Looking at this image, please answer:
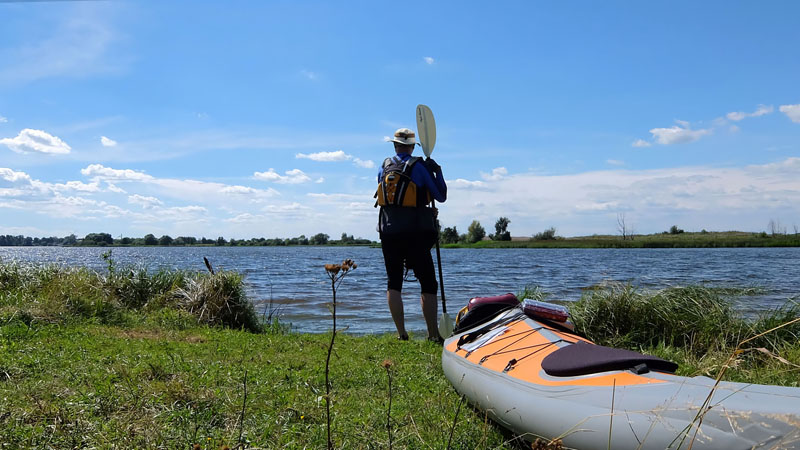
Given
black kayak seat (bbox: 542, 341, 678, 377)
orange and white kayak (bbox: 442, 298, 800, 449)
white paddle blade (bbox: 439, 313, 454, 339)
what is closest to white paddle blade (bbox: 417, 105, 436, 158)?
white paddle blade (bbox: 439, 313, 454, 339)

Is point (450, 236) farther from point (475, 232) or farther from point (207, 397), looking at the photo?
point (207, 397)

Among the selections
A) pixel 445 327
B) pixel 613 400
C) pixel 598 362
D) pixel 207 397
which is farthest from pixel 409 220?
pixel 613 400

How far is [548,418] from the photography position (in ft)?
8.46

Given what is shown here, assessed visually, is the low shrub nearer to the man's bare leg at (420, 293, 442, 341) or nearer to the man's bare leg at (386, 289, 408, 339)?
the man's bare leg at (386, 289, 408, 339)

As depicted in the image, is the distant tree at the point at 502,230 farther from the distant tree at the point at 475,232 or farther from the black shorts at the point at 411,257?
the black shorts at the point at 411,257

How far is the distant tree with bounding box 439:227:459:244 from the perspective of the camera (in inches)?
2825

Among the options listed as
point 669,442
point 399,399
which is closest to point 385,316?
point 399,399

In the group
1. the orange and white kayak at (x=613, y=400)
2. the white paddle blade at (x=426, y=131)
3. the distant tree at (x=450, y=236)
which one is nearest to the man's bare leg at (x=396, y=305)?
the white paddle blade at (x=426, y=131)

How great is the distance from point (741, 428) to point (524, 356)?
1476mm

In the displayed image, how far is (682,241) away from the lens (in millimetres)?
54688

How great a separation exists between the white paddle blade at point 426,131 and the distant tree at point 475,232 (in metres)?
67.0

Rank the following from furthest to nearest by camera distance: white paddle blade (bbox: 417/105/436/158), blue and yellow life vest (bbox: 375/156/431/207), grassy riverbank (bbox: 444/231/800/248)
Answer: grassy riverbank (bbox: 444/231/800/248) < white paddle blade (bbox: 417/105/436/158) < blue and yellow life vest (bbox: 375/156/431/207)

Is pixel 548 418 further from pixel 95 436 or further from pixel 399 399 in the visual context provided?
pixel 95 436

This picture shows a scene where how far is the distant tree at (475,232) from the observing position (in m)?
73.3
